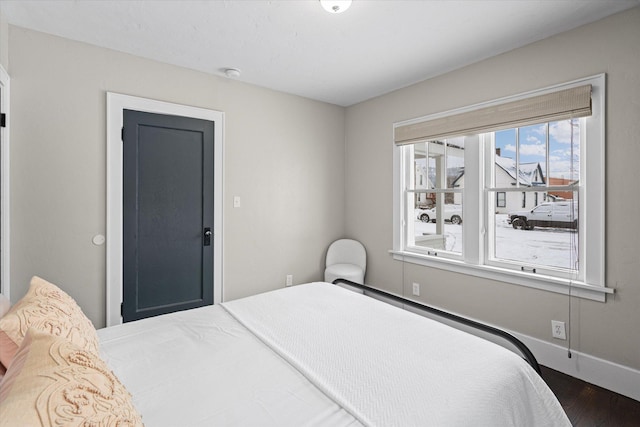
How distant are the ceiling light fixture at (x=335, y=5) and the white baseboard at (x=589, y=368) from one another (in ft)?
9.09

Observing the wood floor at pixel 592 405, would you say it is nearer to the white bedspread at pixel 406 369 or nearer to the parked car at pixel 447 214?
the white bedspread at pixel 406 369

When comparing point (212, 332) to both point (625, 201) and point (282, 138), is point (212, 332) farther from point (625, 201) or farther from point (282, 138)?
point (625, 201)

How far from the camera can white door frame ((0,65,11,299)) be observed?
6.97 ft

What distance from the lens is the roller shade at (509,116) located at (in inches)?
85.3

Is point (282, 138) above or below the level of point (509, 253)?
above

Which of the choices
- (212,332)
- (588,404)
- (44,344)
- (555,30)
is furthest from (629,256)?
(44,344)

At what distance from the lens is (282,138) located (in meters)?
3.58

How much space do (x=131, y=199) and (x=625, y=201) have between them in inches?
146

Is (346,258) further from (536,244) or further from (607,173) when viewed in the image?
(607,173)

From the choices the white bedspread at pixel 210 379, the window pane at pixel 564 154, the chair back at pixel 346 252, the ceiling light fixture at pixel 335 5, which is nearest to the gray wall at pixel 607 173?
the window pane at pixel 564 154

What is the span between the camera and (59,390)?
68cm

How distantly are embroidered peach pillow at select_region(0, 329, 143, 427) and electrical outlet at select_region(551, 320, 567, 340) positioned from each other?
8.97ft

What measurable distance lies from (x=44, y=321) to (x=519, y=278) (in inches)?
117

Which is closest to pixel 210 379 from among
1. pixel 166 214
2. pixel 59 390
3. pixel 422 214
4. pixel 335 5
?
pixel 59 390
